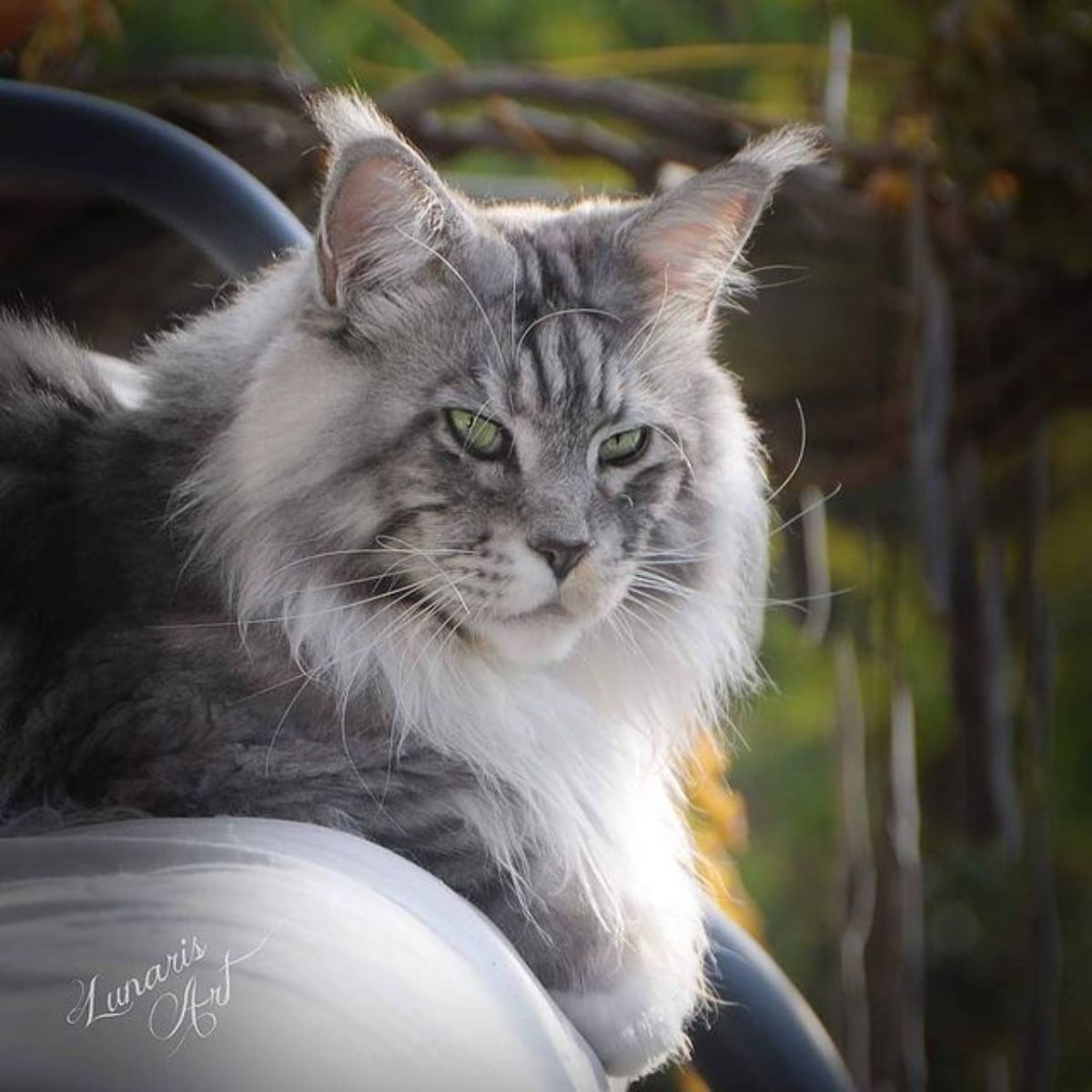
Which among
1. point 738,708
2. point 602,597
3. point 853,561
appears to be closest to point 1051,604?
point 853,561

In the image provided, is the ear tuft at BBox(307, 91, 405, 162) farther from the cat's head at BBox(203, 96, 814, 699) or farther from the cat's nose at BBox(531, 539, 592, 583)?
the cat's nose at BBox(531, 539, 592, 583)

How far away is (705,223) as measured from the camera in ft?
5.24

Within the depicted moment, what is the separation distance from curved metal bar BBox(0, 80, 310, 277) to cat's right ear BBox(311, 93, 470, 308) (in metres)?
0.23

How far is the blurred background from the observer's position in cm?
271

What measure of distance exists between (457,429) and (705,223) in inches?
13.9

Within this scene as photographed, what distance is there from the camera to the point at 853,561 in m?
4.10

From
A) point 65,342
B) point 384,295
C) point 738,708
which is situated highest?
point 384,295

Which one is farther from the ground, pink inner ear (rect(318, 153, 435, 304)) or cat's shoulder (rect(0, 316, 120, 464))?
pink inner ear (rect(318, 153, 435, 304))

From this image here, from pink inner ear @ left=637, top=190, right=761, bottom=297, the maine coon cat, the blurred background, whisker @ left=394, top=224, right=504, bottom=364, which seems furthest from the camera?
the blurred background

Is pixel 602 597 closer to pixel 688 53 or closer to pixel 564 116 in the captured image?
pixel 564 116

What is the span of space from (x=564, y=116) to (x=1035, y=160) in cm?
86

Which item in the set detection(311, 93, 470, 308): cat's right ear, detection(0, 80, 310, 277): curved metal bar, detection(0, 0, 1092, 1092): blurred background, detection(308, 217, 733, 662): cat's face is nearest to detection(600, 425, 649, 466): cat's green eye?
detection(308, 217, 733, 662): cat's face

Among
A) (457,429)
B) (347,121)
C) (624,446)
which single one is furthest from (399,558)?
(347,121)

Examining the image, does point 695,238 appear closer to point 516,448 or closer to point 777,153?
point 777,153
